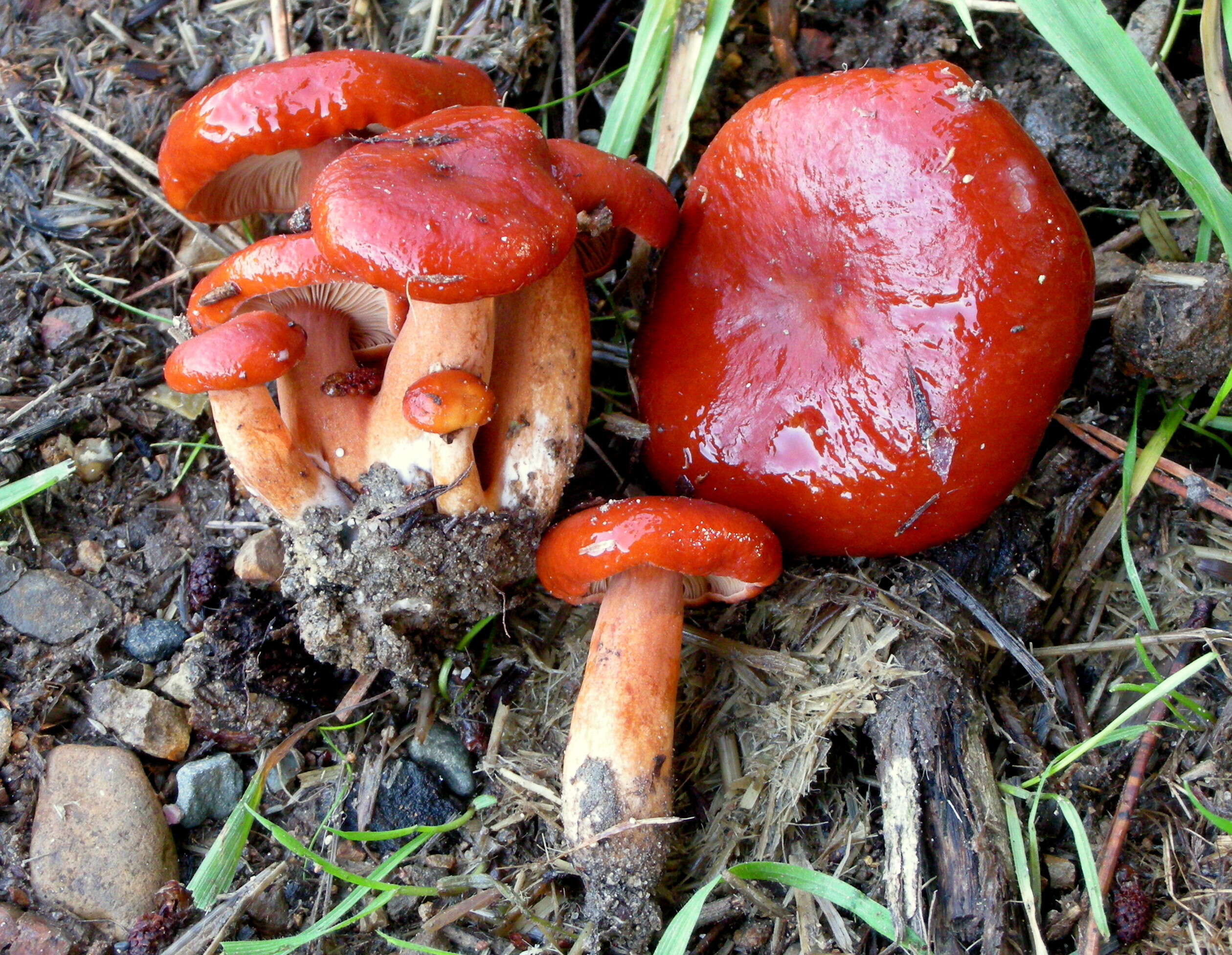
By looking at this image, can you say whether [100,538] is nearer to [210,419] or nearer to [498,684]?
[210,419]

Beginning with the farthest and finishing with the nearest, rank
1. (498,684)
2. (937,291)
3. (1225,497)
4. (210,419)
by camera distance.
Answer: (210,419), (498,684), (1225,497), (937,291)

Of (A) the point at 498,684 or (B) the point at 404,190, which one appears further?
(A) the point at 498,684

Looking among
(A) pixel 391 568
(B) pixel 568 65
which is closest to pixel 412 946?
(A) pixel 391 568

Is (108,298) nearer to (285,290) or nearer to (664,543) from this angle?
(285,290)

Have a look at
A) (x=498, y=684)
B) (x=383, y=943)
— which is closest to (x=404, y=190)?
(x=498, y=684)

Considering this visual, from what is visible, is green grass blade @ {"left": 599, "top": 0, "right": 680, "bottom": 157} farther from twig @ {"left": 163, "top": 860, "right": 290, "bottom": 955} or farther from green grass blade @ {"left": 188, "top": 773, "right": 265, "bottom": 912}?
twig @ {"left": 163, "top": 860, "right": 290, "bottom": 955}

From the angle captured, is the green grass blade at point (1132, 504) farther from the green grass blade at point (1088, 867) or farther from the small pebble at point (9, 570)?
the small pebble at point (9, 570)

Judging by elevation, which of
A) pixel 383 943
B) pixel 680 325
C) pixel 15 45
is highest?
pixel 15 45
